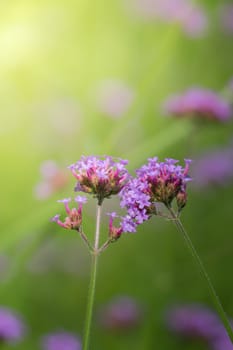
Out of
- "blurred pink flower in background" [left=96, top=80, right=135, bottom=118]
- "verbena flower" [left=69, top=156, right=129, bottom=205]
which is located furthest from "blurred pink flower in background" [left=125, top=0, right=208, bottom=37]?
"verbena flower" [left=69, top=156, right=129, bottom=205]

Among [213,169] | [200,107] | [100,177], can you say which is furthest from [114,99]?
[100,177]

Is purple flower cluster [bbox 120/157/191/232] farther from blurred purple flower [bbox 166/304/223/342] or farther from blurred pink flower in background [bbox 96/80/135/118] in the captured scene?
blurred pink flower in background [bbox 96/80/135/118]

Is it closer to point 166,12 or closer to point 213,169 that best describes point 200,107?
point 213,169

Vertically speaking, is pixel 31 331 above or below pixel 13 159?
below

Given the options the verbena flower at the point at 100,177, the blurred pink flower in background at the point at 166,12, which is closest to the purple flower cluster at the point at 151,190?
the verbena flower at the point at 100,177

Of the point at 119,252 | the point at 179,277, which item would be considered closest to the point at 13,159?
the point at 119,252

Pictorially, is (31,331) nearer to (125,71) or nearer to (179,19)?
(179,19)
